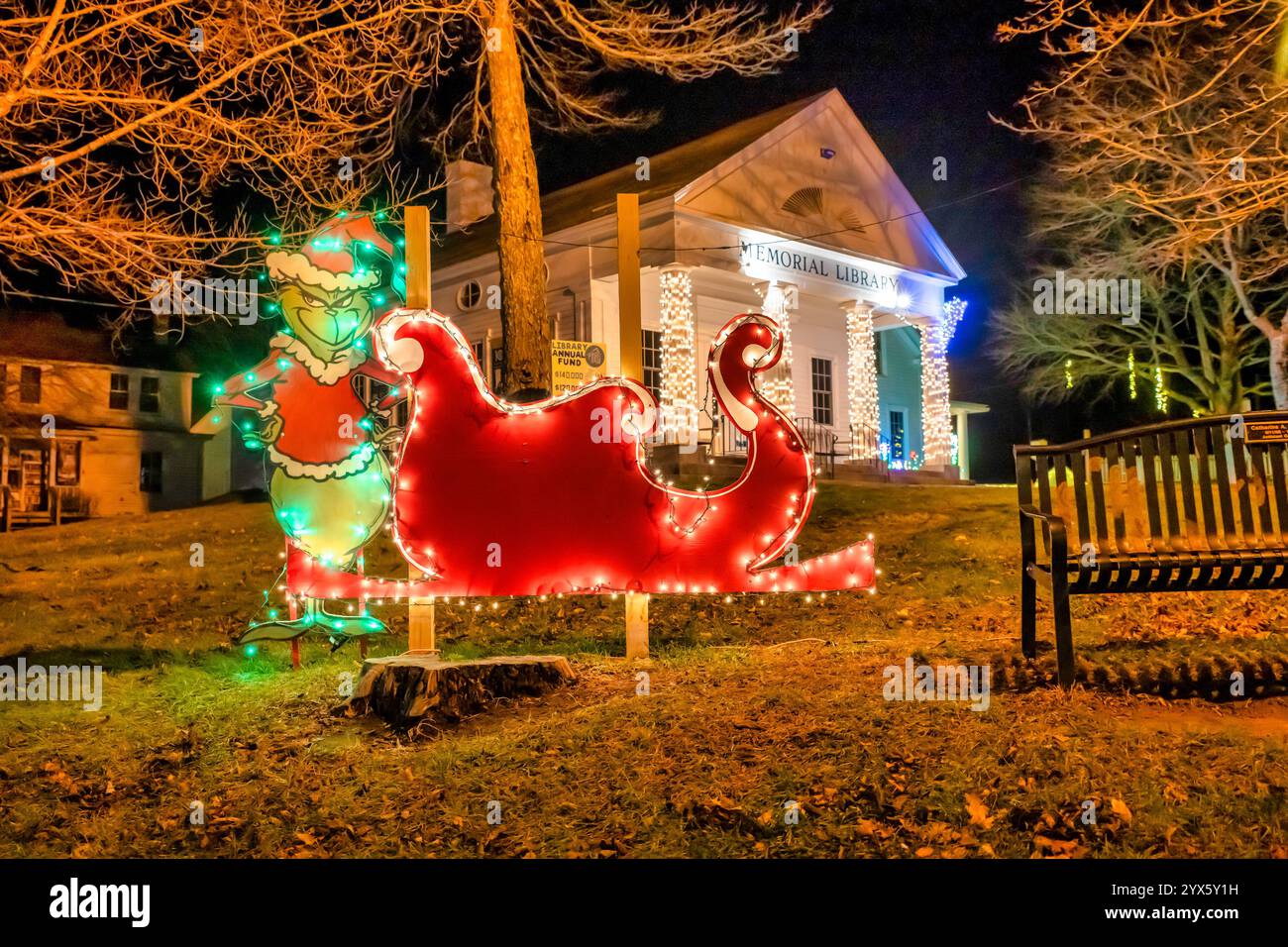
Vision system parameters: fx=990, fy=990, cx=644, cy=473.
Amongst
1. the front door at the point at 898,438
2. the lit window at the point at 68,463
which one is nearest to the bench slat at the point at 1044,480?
the front door at the point at 898,438

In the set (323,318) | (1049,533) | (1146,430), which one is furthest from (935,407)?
(323,318)

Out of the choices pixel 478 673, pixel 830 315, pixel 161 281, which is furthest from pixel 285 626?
pixel 830 315

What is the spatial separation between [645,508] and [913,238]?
17.5 meters

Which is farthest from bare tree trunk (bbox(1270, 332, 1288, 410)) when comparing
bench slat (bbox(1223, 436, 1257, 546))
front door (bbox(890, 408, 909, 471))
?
bench slat (bbox(1223, 436, 1257, 546))

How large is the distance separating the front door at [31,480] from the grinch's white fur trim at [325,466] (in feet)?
78.0

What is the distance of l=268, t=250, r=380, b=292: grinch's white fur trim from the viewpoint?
6938 millimetres

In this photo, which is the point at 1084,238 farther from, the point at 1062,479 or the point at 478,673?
the point at 478,673

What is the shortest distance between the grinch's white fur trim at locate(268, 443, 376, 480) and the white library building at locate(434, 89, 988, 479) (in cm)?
992

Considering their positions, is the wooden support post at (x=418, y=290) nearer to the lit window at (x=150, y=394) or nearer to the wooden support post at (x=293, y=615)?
the wooden support post at (x=293, y=615)

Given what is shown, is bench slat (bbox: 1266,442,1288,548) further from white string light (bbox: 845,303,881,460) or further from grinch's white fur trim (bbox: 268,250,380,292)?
white string light (bbox: 845,303,881,460)

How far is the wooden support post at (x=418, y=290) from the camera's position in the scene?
23.2 feet

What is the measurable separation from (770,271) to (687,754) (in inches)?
581

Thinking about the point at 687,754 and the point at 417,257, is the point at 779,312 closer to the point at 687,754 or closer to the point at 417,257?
the point at 417,257

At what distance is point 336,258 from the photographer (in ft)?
23.2
